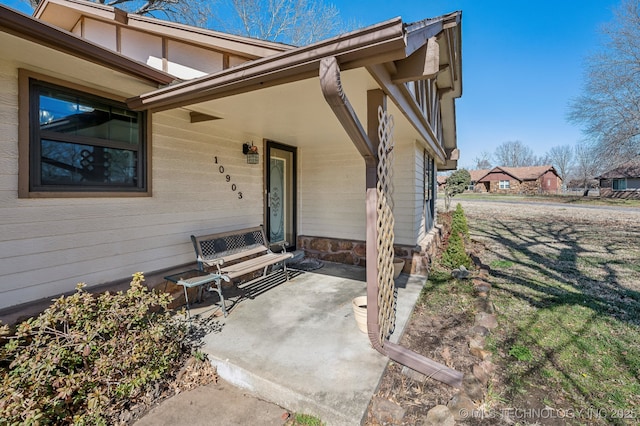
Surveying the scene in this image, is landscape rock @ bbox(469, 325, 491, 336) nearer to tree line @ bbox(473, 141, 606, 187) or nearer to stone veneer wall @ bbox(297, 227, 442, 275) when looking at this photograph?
stone veneer wall @ bbox(297, 227, 442, 275)

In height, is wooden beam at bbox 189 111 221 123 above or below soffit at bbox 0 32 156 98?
below

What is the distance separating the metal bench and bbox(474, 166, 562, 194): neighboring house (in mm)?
43889

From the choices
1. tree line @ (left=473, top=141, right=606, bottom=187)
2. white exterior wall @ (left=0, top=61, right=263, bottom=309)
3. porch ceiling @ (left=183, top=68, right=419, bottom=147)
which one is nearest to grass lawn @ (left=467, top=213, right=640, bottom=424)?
porch ceiling @ (left=183, top=68, right=419, bottom=147)

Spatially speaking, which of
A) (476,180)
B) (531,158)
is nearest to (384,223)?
(476,180)

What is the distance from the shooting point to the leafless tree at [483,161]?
2340 inches

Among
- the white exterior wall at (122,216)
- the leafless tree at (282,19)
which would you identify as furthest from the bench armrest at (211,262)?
the leafless tree at (282,19)

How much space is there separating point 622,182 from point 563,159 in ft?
75.8

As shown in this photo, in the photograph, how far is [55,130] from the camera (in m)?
2.87

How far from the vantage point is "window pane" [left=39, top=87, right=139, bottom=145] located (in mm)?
2842

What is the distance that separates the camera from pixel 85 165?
3.10m

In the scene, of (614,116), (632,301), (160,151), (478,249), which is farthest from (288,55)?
(614,116)

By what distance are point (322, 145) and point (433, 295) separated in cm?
362

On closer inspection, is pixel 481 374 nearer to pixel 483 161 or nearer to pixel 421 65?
pixel 421 65

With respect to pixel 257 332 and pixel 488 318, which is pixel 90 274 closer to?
pixel 257 332
